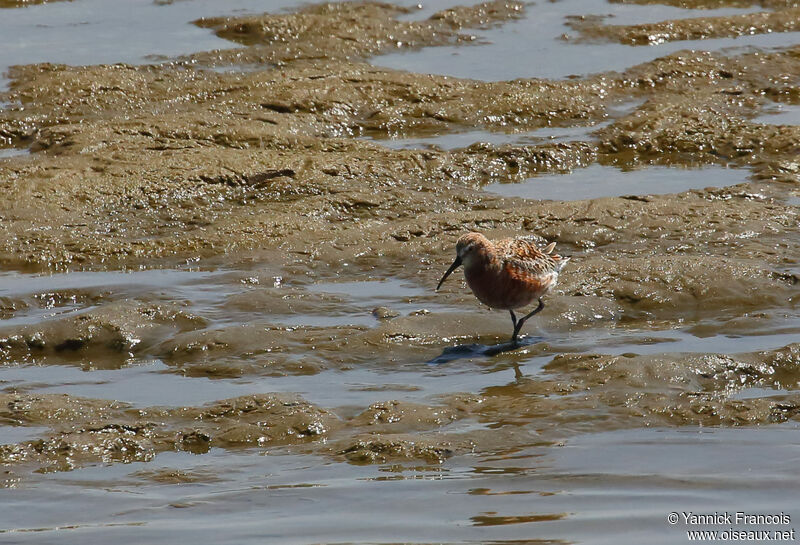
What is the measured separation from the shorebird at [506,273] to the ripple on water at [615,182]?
290 centimetres

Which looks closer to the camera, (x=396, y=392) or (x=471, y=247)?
(x=396, y=392)

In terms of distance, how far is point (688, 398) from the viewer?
743 cm

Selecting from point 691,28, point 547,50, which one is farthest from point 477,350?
point 691,28

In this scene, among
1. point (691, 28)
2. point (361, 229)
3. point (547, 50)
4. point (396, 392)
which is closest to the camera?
point (396, 392)

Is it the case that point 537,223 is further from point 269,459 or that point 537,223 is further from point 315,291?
point 269,459

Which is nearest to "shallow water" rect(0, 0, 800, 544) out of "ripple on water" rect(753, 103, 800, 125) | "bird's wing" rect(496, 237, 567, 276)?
"bird's wing" rect(496, 237, 567, 276)

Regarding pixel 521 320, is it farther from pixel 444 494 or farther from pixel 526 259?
pixel 444 494

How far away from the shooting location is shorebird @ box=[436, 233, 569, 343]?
29.6 ft

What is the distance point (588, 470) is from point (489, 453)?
22.0 inches

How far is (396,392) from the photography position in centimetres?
797

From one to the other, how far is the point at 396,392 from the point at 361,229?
3314 mm

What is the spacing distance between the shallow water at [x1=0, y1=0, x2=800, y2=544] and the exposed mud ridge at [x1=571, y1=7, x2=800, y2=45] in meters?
4.70

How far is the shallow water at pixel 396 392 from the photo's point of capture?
19.6ft

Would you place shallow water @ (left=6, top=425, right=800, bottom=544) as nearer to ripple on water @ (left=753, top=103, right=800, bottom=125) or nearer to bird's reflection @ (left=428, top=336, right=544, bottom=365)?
bird's reflection @ (left=428, top=336, right=544, bottom=365)
